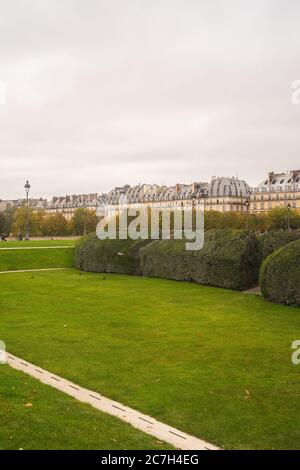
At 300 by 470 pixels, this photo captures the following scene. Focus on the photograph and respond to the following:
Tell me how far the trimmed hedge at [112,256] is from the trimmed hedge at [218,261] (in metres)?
3.50

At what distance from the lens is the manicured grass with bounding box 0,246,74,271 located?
38875mm

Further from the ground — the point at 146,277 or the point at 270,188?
the point at 270,188

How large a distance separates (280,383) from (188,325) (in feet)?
20.2

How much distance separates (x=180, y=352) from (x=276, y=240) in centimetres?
1417

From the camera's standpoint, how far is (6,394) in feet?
31.2

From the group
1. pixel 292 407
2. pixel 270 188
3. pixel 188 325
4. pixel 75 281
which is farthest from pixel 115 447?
pixel 270 188

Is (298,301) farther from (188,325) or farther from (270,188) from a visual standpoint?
(270,188)

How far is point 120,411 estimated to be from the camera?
916cm

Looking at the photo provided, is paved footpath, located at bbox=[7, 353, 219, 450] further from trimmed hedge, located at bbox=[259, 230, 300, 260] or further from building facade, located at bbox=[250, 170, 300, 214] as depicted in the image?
building facade, located at bbox=[250, 170, 300, 214]

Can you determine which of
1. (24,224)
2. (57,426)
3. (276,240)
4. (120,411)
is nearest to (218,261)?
(276,240)

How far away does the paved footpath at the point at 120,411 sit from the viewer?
7.90 metres
